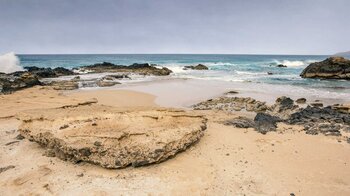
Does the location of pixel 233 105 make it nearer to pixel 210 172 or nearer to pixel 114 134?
pixel 210 172

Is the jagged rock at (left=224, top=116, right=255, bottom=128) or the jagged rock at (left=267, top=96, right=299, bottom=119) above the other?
the jagged rock at (left=224, top=116, right=255, bottom=128)

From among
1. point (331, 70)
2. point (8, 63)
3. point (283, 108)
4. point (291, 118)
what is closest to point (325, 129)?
point (291, 118)

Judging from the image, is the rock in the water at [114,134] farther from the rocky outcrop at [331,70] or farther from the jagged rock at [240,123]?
the rocky outcrop at [331,70]

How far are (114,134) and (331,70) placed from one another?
3352 cm

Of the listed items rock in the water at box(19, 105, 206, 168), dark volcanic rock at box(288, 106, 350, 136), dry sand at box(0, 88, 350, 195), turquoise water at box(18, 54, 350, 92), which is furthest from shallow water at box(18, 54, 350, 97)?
rock in the water at box(19, 105, 206, 168)

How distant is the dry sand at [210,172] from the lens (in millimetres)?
5789

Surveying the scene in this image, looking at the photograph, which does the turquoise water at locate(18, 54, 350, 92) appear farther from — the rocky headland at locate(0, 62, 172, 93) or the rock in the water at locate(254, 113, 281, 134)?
the rock in the water at locate(254, 113, 281, 134)

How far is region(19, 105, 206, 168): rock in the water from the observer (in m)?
6.50

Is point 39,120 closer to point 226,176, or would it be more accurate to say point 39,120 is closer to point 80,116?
point 80,116

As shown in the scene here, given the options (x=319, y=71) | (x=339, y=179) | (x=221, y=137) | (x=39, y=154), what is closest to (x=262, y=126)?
(x=221, y=137)

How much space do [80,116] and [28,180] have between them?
6.20 ft

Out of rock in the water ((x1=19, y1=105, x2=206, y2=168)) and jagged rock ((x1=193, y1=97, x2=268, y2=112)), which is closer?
rock in the water ((x1=19, y1=105, x2=206, y2=168))

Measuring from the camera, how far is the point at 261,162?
22.6 ft

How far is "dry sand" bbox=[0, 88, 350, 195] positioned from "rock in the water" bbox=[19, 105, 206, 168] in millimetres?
218
